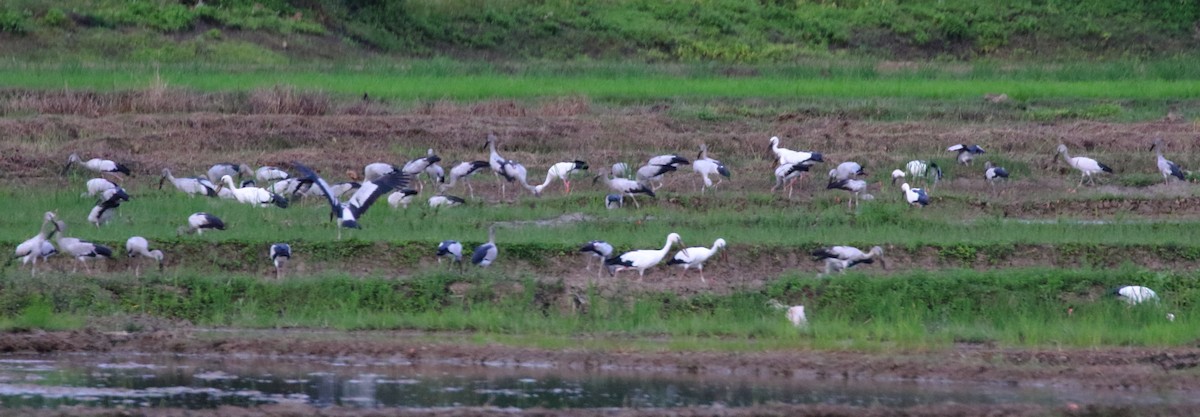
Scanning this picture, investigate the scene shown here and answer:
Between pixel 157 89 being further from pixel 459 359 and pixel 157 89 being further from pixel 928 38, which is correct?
pixel 928 38

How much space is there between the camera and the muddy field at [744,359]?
977cm

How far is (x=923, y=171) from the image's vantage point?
757 inches

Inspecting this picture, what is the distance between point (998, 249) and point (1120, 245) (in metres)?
1.22

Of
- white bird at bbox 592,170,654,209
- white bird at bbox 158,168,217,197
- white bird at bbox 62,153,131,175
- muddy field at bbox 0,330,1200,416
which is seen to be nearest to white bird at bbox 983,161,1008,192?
white bird at bbox 592,170,654,209

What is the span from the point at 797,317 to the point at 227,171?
30.2ft

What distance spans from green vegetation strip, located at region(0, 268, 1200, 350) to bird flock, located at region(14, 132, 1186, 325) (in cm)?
42

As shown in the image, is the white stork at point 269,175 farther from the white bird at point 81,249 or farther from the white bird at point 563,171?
the white bird at point 81,249

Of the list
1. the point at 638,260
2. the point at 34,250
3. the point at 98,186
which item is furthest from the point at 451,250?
the point at 98,186

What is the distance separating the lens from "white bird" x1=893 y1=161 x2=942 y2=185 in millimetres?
19172

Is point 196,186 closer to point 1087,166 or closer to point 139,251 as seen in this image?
point 139,251

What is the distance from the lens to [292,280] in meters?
Result: 12.5

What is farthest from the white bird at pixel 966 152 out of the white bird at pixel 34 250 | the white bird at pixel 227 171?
the white bird at pixel 34 250

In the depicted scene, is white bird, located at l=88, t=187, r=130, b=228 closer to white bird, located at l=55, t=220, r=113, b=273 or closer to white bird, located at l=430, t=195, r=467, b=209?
white bird, located at l=55, t=220, r=113, b=273

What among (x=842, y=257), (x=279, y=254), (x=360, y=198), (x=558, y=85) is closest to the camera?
(x=279, y=254)
